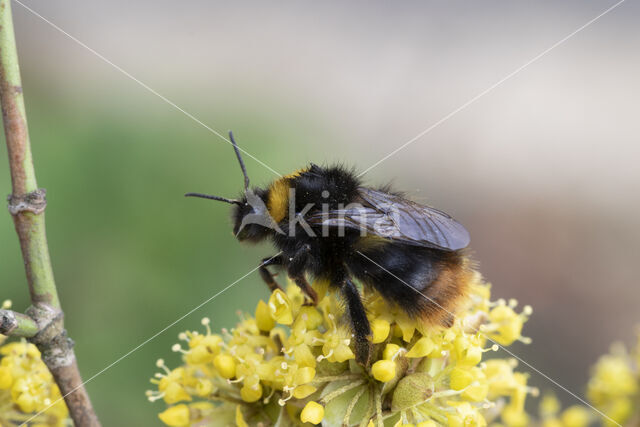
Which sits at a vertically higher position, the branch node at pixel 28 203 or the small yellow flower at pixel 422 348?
the branch node at pixel 28 203

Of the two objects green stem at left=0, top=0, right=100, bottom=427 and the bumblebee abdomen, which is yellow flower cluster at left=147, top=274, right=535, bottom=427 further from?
green stem at left=0, top=0, right=100, bottom=427

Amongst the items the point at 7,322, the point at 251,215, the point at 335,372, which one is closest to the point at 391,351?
the point at 335,372

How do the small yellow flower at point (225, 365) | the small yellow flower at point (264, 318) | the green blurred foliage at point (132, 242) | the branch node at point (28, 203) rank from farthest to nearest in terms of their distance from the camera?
1. the green blurred foliage at point (132, 242)
2. the small yellow flower at point (264, 318)
3. the small yellow flower at point (225, 365)
4. the branch node at point (28, 203)

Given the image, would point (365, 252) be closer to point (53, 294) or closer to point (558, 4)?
point (53, 294)

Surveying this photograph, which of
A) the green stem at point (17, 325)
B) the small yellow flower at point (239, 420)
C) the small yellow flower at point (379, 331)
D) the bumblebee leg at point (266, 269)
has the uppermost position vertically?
the green stem at point (17, 325)

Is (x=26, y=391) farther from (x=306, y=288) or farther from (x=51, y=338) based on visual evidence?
(x=306, y=288)

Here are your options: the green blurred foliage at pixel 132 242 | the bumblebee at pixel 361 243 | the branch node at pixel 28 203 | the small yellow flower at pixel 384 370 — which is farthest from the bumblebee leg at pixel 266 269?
the green blurred foliage at pixel 132 242

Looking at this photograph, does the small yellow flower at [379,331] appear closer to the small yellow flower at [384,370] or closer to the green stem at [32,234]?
the small yellow flower at [384,370]
